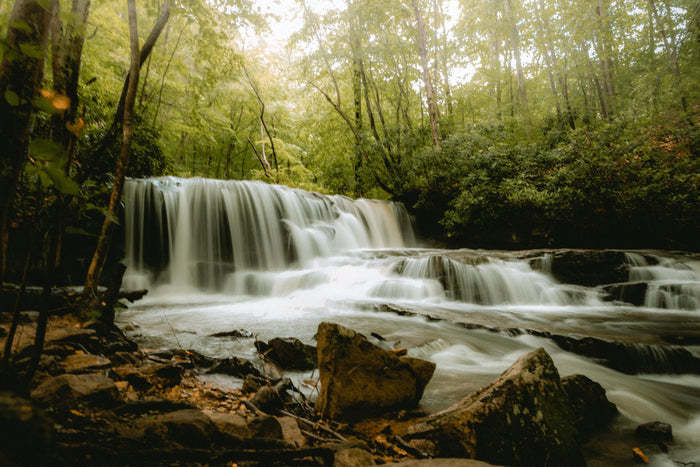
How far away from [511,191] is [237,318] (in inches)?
389

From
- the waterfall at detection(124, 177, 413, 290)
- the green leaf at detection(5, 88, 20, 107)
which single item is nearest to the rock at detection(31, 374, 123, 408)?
the green leaf at detection(5, 88, 20, 107)

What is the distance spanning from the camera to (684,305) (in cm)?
645

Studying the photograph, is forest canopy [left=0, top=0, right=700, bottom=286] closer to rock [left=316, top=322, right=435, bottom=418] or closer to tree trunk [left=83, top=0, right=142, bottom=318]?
tree trunk [left=83, top=0, right=142, bottom=318]

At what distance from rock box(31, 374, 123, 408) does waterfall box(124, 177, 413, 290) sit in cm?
759

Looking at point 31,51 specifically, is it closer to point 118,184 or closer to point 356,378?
point 356,378

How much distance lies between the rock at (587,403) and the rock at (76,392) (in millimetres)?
3131

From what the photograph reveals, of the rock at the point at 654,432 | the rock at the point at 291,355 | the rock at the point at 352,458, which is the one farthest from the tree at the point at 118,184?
the rock at the point at 654,432

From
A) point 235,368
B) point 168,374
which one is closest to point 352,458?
point 168,374

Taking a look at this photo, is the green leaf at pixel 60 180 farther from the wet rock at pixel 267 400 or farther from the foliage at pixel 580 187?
the foliage at pixel 580 187

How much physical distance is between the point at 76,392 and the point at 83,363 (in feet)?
3.00

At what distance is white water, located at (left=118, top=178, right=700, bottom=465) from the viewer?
388cm

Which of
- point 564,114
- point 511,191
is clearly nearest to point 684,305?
point 511,191

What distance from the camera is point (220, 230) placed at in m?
10.2

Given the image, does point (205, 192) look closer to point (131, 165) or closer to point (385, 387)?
point (131, 165)
